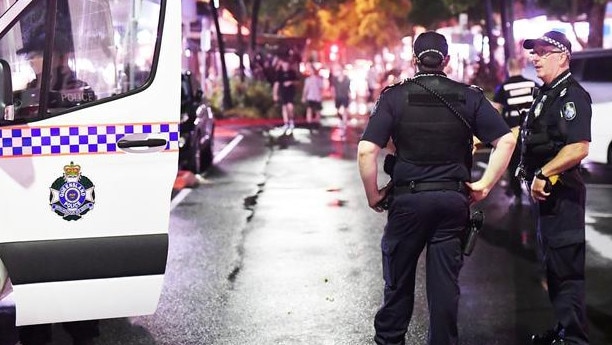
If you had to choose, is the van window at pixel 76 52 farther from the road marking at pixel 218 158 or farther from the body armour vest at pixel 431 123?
the road marking at pixel 218 158

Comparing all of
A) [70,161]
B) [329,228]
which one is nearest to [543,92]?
[70,161]

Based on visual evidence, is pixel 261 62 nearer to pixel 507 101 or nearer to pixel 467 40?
pixel 467 40

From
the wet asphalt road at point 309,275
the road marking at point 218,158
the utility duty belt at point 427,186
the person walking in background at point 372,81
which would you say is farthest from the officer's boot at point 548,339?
the person walking in background at point 372,81

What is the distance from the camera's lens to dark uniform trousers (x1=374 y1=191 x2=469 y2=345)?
4.09 m

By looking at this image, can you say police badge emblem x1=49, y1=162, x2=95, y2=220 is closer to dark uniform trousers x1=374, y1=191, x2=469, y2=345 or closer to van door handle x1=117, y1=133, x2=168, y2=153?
van door handle x1=117, y1=133, x2=168, y2=153

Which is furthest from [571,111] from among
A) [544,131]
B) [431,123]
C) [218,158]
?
[218,158]

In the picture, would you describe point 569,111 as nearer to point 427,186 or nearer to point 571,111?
point 571,111

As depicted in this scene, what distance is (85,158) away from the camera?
416 cm

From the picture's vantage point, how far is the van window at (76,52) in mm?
4137

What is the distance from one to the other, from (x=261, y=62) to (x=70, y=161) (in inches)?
1055

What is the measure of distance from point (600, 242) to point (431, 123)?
445 cm

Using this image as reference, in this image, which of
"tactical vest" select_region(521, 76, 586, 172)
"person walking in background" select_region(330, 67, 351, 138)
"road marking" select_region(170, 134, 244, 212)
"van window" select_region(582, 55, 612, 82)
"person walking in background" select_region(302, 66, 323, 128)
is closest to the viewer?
"tactical vest" select_region(521, 76, 586, 172)

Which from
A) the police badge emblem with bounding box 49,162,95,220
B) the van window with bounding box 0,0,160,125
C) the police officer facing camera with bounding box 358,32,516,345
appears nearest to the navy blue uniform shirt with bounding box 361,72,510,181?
the police officer facing camera with bounding box 358,32,516,345

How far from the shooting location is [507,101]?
9.16 meters
